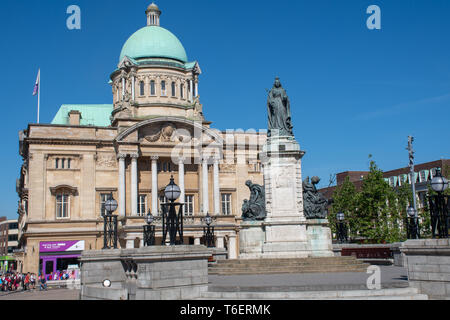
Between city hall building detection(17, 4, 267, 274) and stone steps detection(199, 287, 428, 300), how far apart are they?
133 feet

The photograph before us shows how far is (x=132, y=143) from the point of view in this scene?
58312 mm

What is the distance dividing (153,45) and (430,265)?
5807cm

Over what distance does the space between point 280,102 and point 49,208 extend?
37.2m

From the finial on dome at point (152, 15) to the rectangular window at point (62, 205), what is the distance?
94.7ft

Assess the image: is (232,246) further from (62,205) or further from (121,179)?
(62,205)

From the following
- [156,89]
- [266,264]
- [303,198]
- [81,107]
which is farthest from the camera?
[81,107]

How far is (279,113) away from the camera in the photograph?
2742 centimetres

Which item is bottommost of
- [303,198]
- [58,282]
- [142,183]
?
[58,282]

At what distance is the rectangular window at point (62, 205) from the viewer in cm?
5734

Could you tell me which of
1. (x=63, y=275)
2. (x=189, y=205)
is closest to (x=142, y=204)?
(x=189, y=205)

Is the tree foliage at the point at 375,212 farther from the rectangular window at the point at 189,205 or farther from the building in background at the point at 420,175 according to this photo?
the rectangular window at the point at 189,205

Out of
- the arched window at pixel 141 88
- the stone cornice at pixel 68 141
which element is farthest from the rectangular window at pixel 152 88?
the stone cornice at pixel 68 141
